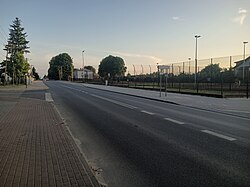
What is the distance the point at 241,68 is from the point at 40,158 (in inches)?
1392

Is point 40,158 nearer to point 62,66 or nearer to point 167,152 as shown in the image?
point 167,152

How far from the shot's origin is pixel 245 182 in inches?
197

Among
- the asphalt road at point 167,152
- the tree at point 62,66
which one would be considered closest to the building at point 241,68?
the asphalt road at point 167,152

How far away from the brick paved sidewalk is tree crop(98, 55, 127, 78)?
13039cm

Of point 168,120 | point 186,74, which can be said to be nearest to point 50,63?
point 186,74

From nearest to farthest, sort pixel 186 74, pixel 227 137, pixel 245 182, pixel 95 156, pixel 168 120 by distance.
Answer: pixel 245 182
pixel 95 156
pixel 227 137
pixel 168 120
pixel 186 74

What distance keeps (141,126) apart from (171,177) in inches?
213

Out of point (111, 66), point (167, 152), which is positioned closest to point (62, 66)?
point (111, 66)

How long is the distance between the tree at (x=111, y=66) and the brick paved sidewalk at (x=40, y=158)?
428 ft

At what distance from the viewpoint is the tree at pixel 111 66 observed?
142 m

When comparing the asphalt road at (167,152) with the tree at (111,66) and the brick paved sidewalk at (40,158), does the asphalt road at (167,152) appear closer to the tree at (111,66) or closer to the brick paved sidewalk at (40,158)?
the brick paved sidewalk at (40,158)

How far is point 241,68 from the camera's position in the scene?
37.4 metres

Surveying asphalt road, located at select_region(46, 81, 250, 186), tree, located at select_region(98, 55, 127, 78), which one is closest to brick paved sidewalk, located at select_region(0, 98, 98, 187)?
asphalt road, located at select_region(46, 81, 250, 186)

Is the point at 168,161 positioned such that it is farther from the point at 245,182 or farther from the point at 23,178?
the point at 23,178
